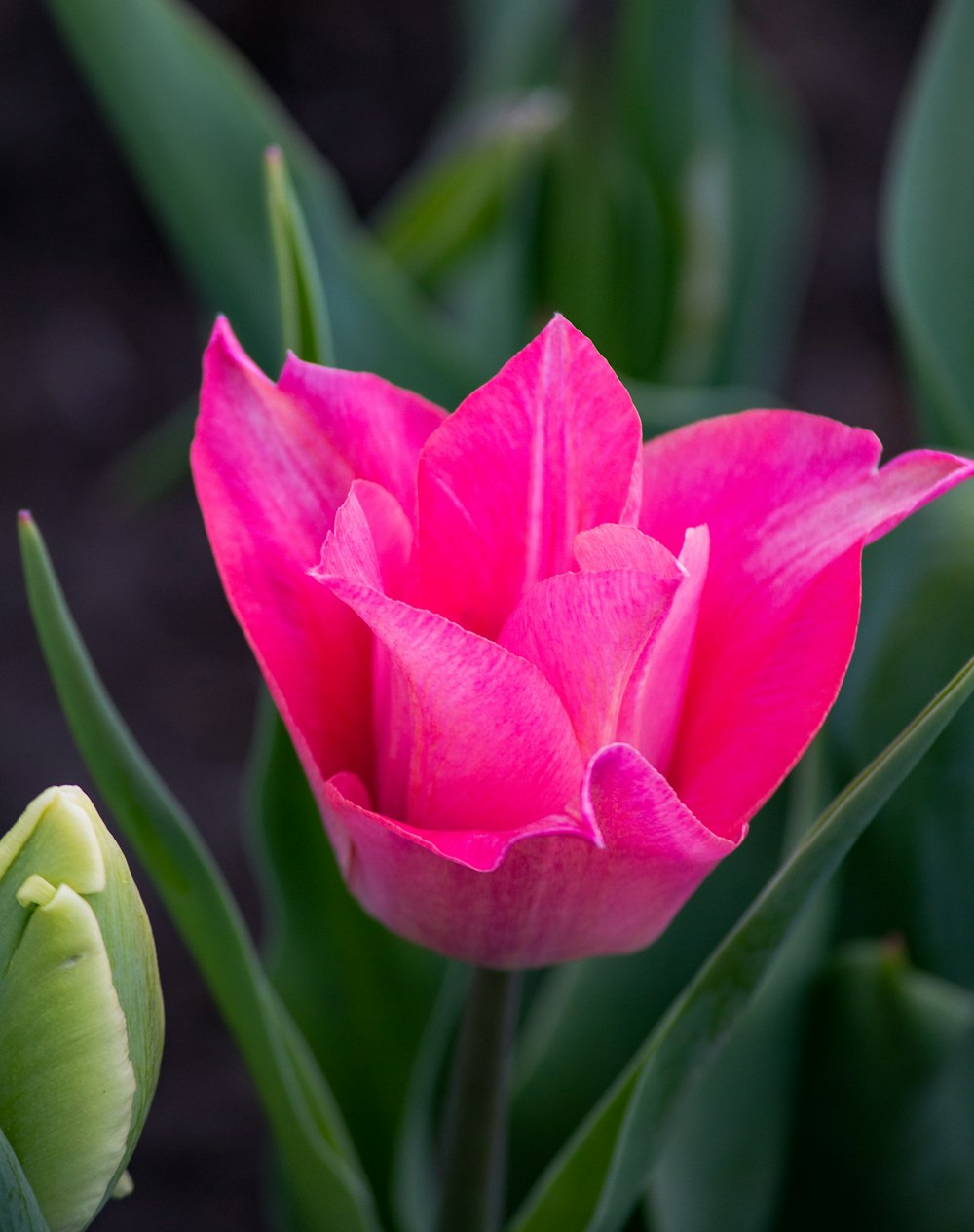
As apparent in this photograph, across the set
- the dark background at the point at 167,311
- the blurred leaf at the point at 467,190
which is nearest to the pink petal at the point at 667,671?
the blurred leaf at the point at 467,190

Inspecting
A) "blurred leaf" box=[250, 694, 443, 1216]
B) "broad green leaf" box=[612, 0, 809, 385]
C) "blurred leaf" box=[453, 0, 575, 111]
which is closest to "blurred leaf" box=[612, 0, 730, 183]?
"broad green leaf" box=[612, 0, 809, 385]

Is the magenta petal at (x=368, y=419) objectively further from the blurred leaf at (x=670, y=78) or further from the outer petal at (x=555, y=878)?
the blurred leaf at (x=670, y=78)

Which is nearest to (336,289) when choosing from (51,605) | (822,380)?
(51,605)

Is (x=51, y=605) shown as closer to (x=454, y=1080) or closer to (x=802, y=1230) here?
(x=454, y=1080)

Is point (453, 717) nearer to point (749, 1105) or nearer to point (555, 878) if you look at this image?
point (555, 878)

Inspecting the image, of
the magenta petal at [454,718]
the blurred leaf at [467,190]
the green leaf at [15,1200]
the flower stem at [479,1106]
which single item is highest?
the blurred leaf at [467,190]

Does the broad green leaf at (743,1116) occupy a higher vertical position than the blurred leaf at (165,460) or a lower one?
lower
